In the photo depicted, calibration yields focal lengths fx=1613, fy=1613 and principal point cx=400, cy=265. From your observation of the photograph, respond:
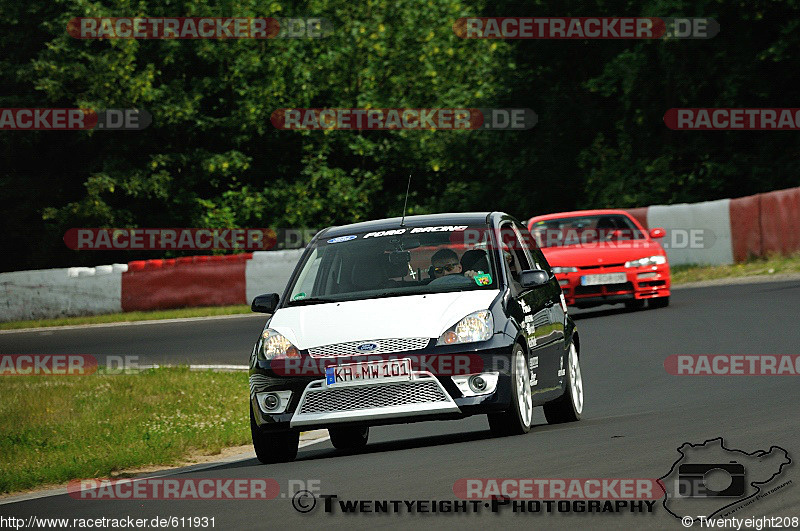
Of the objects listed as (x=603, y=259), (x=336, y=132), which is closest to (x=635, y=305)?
(x=603, y=259)

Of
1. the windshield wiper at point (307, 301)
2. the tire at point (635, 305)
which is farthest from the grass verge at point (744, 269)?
the windshield wiper at point (307, 301)

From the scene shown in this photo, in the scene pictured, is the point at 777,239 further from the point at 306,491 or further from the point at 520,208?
the point at 306,491

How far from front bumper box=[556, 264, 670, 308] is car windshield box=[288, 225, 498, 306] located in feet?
35.2

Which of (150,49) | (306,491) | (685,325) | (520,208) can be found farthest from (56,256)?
(306,491)

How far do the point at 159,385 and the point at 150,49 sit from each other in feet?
78.2

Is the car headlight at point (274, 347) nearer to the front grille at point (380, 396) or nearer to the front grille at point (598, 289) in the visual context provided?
the front grille at point (380, 396)

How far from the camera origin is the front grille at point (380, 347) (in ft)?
32.7
